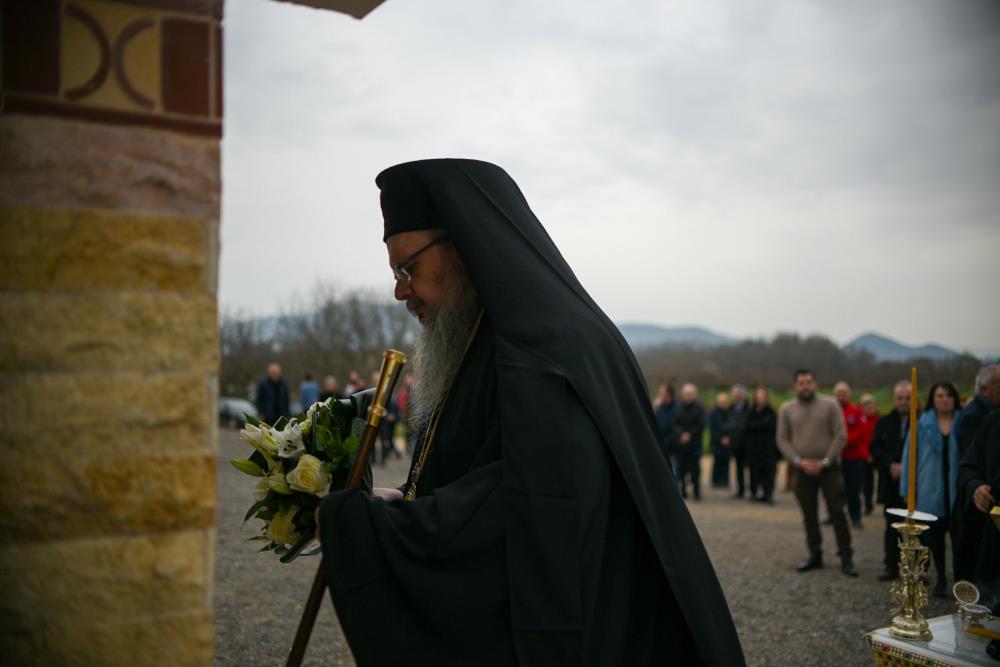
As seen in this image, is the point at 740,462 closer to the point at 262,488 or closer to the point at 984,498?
the point at 984,498

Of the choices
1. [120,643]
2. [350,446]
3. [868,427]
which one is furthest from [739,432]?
[120,643]

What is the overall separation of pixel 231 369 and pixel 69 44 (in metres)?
40.7

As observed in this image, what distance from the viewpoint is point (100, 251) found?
5.33 ft

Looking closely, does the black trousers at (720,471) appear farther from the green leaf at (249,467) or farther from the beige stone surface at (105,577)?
the beige stone surface at (105,577)

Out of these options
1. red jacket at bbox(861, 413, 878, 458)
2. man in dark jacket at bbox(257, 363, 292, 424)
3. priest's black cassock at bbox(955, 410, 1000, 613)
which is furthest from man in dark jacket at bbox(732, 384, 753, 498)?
man in dark jacket at bbox(257, 363, 292, 424)

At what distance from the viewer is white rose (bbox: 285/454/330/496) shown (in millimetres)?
2396

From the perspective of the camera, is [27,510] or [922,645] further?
[922,645]

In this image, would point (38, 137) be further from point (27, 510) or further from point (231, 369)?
point (231, 369)

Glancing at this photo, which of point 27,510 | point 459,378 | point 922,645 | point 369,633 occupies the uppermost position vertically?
point 459,378

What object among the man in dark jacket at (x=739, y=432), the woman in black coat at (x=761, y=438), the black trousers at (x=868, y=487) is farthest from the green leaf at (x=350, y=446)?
the black trousers at (x=868, y=487)

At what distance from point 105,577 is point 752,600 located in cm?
687

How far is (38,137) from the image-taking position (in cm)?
158

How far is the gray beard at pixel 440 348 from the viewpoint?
2719 mm

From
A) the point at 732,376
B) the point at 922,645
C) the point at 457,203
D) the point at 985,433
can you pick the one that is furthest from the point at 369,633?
the point at 732,376
